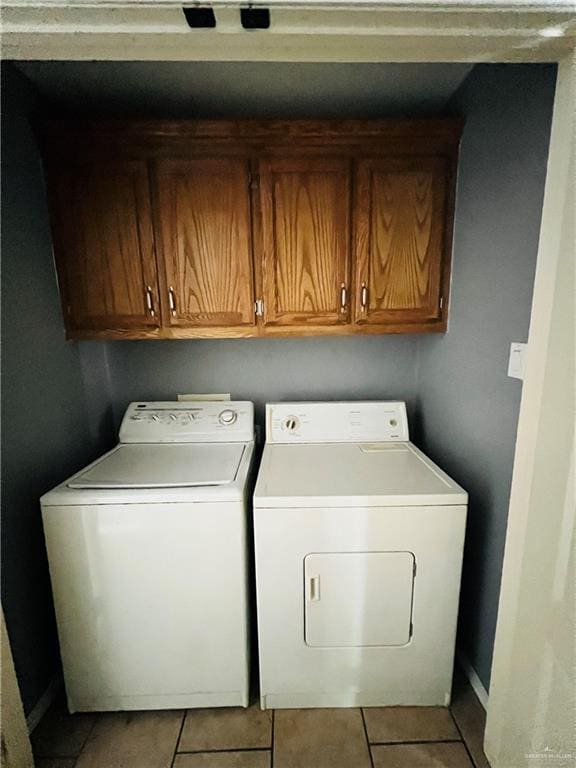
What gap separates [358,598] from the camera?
1.32 meters

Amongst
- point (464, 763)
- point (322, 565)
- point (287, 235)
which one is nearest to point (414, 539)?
point (322, 565)

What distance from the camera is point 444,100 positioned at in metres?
1.57

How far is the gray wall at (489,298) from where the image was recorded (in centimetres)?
116

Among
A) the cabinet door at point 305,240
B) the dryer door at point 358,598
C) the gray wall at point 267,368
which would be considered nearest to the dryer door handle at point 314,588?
the dryer door at point 358,598

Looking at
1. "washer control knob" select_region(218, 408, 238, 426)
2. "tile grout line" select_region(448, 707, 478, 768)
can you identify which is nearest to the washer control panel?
"washer control knob" select_region(218, 408, 238, 426)

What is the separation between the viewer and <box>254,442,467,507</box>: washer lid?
1259 mm

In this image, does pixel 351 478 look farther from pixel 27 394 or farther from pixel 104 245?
pixel 104 245

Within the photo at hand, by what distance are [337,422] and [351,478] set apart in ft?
1.52

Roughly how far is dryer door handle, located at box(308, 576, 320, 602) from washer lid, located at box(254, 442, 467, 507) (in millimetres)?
288

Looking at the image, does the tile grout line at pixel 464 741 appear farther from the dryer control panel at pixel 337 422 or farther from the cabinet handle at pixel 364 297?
the cabinet handle at pixel 364 297

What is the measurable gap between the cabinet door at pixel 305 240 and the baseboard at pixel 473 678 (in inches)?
61.8

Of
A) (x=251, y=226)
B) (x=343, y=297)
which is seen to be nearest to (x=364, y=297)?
(x=343, y=297)

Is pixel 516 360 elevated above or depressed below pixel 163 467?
above

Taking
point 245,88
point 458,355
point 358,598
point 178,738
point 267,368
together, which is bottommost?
Result: point 178,738
